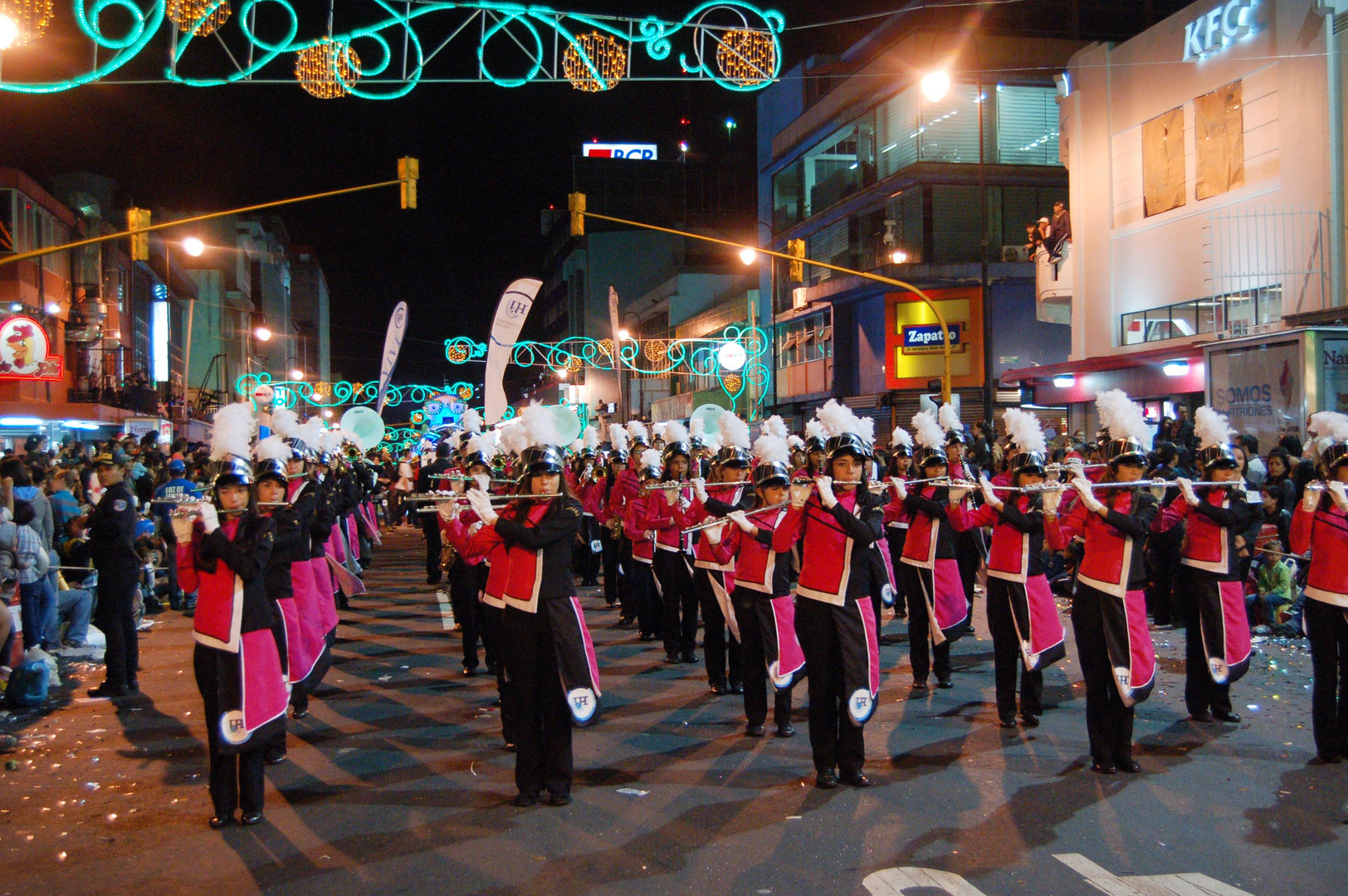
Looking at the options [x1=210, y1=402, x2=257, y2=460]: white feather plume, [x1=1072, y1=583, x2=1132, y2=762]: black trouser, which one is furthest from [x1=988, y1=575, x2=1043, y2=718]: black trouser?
[x1=210, y1=402, x2=257, y2=460]: white feather plume

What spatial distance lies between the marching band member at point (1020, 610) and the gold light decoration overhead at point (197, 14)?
9441 millimetres

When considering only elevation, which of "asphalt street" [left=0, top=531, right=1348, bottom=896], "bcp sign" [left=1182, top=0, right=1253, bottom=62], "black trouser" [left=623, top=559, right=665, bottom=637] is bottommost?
"asphalt street" [left=0, top=531, right=1348, bottom=896]

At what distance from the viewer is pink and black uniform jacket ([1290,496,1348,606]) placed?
6715mm

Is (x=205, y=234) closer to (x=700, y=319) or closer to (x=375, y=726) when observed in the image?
(x=700, y=319)

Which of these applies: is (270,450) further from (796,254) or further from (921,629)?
(796,254)

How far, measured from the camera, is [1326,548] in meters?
6.83

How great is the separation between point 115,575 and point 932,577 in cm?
719

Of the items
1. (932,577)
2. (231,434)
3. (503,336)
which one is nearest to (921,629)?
(932,577)

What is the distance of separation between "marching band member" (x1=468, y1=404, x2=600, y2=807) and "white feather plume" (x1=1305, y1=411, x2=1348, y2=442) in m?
5.06

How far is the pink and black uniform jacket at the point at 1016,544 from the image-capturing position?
7.87 meters

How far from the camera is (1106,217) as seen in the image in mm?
21859

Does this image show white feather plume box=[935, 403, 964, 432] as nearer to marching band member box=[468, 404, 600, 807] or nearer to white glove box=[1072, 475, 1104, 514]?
white glove box=[1072, 475, 1104, 514]

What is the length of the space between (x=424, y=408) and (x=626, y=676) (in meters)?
34.5

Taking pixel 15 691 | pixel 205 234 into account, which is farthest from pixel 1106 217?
pixel 205 234
